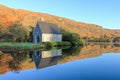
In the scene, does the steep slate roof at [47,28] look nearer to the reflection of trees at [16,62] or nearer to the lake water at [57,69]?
the reflection of trees at [16,62]

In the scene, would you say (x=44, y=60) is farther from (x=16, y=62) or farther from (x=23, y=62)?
(x=16, y=62)

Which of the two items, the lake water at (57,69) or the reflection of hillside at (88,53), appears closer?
the lake water at (57,69)

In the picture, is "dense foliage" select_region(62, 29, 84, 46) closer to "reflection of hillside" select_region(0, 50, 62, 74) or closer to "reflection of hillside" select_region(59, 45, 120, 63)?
"reflection of hillside" select_region(59, 45, 120, 63)

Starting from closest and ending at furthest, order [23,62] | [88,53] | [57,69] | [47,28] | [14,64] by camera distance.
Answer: [57,69] → [14,64] → [23,62] → [88,53] → [47,28]

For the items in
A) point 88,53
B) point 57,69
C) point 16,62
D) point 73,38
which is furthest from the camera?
point 73,38

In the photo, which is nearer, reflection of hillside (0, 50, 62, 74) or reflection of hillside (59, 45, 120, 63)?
reflection of hillside (0, 50, 62, 74)

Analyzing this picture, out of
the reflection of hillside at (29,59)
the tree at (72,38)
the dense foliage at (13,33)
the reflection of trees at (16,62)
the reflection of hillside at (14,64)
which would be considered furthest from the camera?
the tree at (72,38)

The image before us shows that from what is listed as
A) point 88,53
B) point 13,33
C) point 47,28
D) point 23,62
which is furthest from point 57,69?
point 47,28

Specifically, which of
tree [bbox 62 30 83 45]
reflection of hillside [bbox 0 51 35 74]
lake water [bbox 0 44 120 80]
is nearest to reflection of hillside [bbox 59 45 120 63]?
lake water [bbox 0 44 120 80]

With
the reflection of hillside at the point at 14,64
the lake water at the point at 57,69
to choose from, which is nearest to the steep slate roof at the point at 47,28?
the lake water at the point at 57,69

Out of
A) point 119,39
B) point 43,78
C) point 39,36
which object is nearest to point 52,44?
point 39,36

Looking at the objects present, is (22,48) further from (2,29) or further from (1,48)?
(2,29)

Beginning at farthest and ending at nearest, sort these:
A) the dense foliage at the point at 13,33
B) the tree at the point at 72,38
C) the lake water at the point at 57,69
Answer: the tree at the point at 72,38 < the dense foliage at the point at 13,33 < the lake water at the point at 57,69

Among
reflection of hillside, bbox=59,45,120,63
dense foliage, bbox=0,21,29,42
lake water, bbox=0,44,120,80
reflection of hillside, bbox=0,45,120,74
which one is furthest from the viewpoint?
dense foliage, bbox=0,21,29,42
